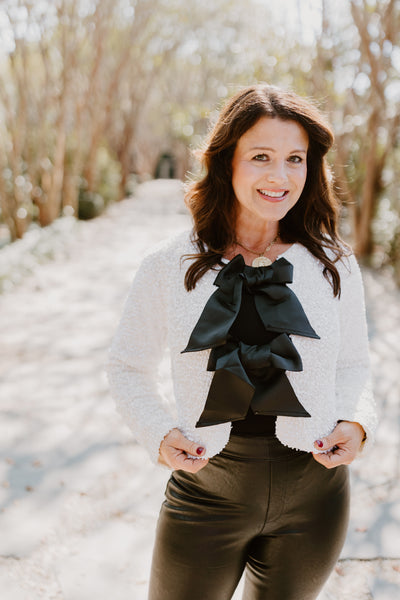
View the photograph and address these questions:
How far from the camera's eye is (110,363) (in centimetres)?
162

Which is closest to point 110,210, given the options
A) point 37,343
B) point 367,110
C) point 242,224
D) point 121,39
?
point 121,39

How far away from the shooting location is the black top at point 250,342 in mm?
1398

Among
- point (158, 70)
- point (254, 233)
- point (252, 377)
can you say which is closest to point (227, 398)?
point (252, 377)

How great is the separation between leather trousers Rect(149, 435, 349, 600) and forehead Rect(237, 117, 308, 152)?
0.80 meters

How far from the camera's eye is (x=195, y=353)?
Result: 1.49 metres

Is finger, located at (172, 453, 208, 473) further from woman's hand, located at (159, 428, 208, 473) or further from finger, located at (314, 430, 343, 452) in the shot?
finger, located at (314, 430, 343, 452)

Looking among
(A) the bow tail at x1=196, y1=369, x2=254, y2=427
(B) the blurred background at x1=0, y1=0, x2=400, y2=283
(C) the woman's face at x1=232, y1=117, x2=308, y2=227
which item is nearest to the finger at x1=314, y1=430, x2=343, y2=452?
(A) the bow tail at x1=196, y1=369, x2=254, y2=427

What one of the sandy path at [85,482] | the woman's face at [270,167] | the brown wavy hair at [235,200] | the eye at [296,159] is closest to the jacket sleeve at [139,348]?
the brown wavy hair at [235,200]

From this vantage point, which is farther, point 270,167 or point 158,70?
point 158,70

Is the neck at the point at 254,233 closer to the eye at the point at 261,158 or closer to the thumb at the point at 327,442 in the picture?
the eye at the point at 261,158

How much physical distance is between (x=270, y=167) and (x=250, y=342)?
488 mm

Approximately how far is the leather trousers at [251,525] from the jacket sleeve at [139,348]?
21 cm

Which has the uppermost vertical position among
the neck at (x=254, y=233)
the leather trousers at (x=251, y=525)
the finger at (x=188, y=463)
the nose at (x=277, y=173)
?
the nose at (x=277, y=173)

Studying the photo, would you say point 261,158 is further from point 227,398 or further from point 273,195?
point 227,398
